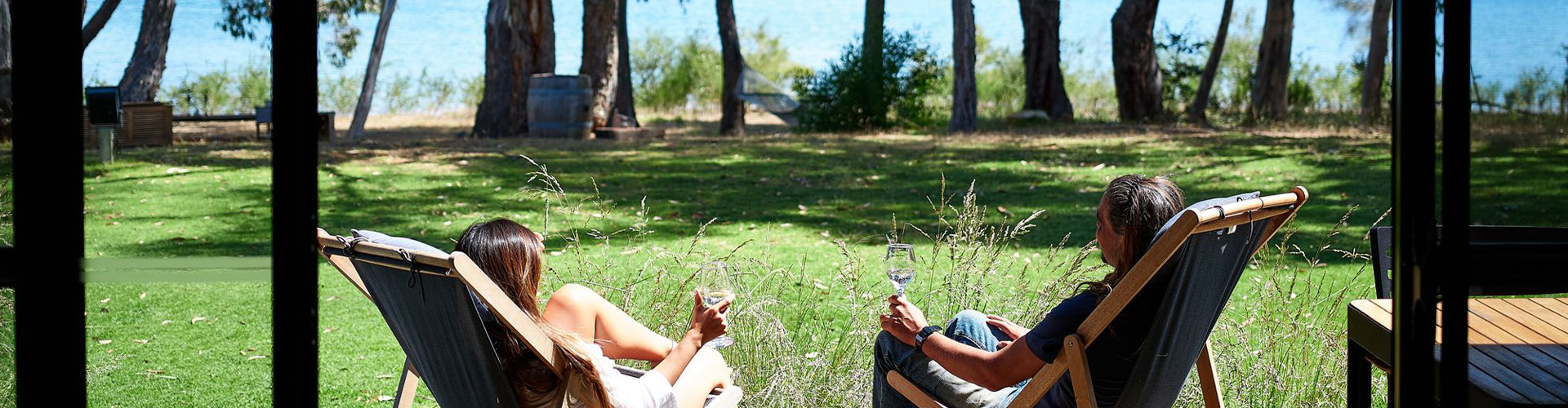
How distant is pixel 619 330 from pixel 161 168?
8.03m

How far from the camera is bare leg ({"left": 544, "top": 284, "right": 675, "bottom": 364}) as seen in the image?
97.6 inches

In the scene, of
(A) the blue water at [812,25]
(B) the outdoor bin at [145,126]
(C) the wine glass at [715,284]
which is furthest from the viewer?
(A) the blue water at [812,25]

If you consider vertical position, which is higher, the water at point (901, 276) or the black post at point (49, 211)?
the black post at point (49, 211)

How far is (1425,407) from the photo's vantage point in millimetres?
1645

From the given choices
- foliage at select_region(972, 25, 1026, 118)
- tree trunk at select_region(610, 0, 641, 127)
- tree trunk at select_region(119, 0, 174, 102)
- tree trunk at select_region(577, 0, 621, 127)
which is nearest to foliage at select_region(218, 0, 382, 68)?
tree trunk at select_region(577, 0, 621, 127)

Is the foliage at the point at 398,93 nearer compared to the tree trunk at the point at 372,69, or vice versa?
the tree trunk at the point at 372,69

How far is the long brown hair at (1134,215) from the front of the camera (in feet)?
7.57

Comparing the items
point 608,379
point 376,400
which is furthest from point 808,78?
point 608,379

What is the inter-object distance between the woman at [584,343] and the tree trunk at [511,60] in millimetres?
13739

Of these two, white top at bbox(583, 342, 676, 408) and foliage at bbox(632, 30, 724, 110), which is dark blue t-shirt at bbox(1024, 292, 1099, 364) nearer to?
white top at bbox(583, 342, 676, 408)

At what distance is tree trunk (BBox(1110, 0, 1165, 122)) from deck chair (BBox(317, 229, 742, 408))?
17.6 metres

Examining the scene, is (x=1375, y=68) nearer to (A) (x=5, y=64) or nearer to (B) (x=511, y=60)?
(B) (x=511, y=60)

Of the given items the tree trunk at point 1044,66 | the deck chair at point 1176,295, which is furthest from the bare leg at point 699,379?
the tree trunk at point 1044,66

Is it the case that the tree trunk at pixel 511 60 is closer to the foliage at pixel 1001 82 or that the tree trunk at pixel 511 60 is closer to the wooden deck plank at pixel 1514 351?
the foliage at pixel 1001 82
